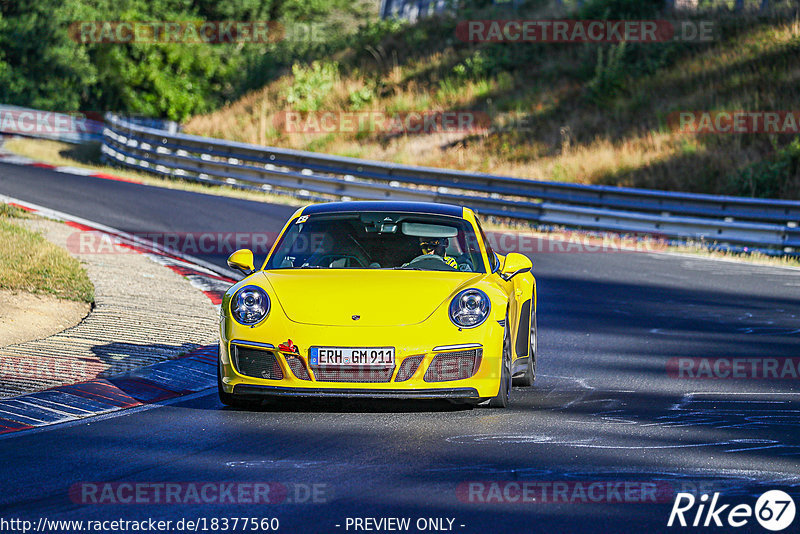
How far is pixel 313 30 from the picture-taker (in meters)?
46.7

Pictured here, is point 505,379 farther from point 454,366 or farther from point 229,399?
point 229,399

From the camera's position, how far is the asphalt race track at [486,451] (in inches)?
206

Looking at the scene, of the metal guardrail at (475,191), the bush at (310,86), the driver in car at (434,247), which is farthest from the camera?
the bush at (310,86)

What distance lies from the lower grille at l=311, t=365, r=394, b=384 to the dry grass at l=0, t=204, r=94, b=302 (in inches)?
208

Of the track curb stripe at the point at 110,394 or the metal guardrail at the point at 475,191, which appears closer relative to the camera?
the track curb stripe at the point at 110,394

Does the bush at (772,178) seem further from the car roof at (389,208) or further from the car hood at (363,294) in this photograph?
the car hood at (363,294)

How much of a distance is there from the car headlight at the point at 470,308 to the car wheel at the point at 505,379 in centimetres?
22

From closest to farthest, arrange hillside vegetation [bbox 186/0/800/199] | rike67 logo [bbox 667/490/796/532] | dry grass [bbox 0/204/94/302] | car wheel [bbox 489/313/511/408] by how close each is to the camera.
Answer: rike67 logo [bbox 667/490/796/532] < car wheel [bbox 489/313/511/408] < dry grass [bbox 0/204/94/302] < hillside vegetation [bbox 186/0/800/199]

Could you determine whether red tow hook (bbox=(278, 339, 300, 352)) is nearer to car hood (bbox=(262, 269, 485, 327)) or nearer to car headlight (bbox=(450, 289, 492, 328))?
car hood (bbox=(262, 269, 485, 327))

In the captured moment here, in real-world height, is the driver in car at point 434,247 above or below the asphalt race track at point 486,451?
above

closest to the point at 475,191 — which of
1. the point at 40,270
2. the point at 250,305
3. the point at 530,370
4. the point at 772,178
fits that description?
the point at 772,178

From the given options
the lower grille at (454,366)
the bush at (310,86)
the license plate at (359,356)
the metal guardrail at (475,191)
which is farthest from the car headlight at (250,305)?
A: the bush at (310,86)

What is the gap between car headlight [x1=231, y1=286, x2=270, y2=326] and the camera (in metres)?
7.42

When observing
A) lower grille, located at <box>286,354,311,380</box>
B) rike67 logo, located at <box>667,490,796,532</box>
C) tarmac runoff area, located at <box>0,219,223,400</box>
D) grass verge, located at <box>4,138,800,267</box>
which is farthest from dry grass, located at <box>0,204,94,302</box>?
grass verge, located at <box>4,138,800,267</box>
